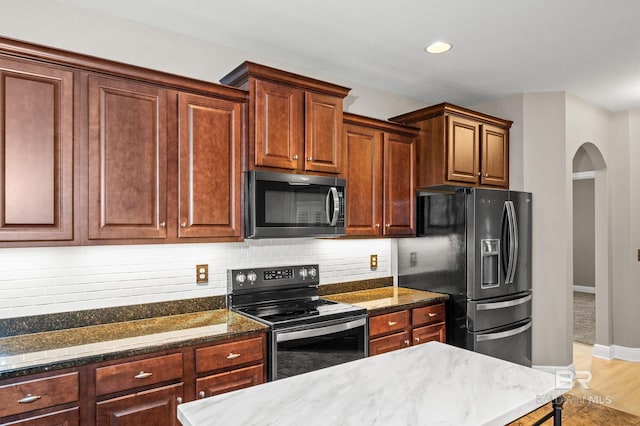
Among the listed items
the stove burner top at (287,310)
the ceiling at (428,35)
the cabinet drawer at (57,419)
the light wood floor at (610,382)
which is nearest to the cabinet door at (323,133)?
the ceiling at (428,35)

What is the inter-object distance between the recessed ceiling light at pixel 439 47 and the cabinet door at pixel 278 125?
0.97 metres

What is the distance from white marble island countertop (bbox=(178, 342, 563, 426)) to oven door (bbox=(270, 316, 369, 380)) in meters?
0.95

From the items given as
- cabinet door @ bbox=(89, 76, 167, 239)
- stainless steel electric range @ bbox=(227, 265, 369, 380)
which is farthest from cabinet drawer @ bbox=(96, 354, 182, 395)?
cabinet door @ bbox=(89, 76, 167, 239)

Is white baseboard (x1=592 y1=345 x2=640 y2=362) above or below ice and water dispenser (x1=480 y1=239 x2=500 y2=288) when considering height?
below

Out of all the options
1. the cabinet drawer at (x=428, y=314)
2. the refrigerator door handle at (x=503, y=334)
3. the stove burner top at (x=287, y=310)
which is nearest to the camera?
the stove burner top at (x=287, y=310)

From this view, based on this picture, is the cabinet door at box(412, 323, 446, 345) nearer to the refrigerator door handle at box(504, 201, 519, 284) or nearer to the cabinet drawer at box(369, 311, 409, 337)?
the cabinet drawer at box(369, 311, 409, 337)

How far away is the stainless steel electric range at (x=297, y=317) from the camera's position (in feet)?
8.30

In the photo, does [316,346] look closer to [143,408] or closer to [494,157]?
[143,408]

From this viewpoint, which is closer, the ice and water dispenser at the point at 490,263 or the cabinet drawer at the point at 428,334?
the cabinet drawer at the point at 428,334

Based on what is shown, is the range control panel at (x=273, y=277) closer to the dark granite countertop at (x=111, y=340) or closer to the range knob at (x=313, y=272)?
the range knob at (x=313, y=272)

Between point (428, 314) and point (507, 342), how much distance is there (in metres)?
0.81

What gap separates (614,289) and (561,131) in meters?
2.05

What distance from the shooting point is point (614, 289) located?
4.77m

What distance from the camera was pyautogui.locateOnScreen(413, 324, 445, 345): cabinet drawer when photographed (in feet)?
10.9
